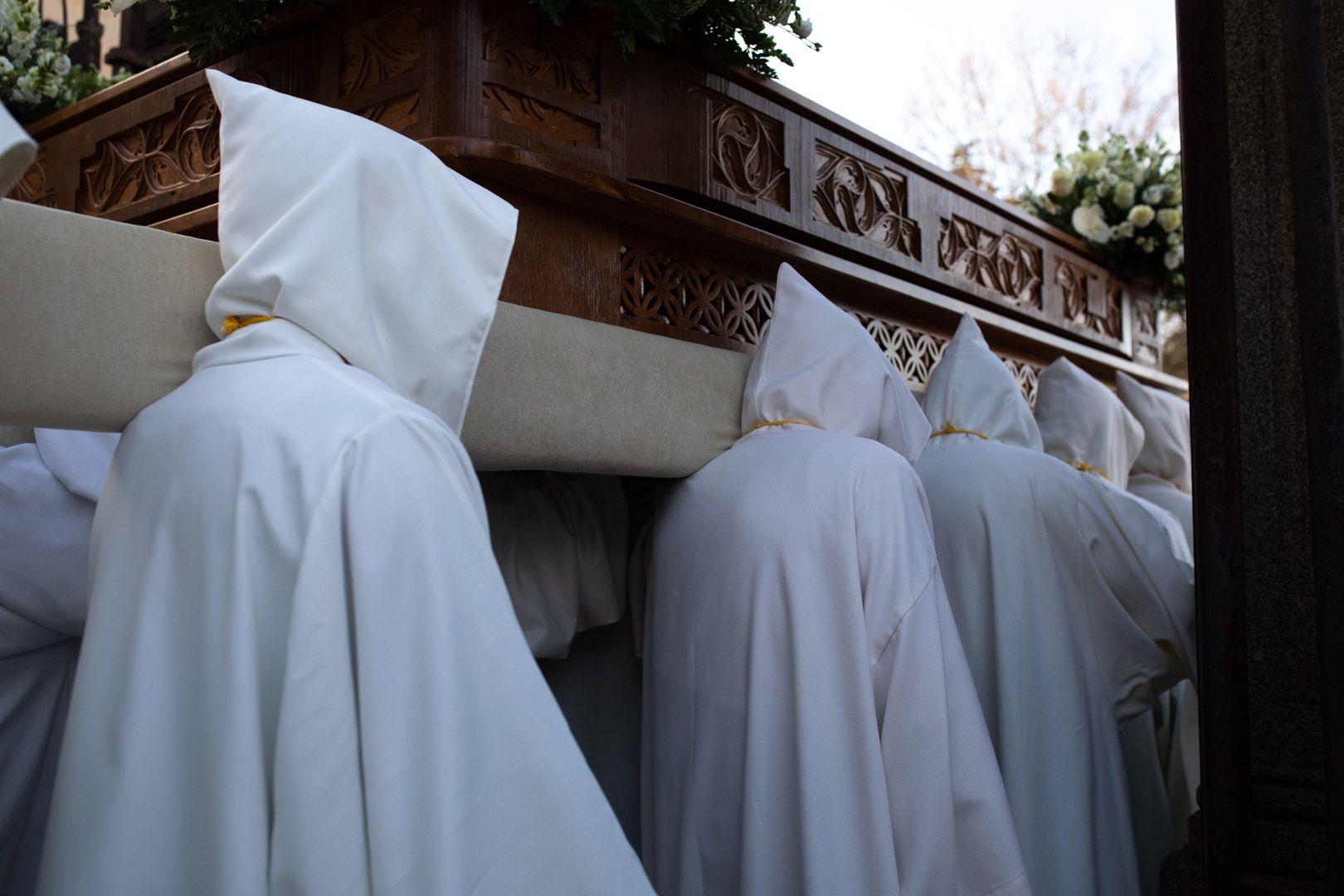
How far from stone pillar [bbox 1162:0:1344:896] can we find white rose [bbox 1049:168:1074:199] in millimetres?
3398

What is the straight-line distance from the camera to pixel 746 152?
11.3 feet

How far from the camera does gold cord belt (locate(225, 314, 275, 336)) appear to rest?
1814 mm

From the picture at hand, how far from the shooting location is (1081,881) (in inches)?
129

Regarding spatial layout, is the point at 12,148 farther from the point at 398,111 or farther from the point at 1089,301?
the point at 1089,301

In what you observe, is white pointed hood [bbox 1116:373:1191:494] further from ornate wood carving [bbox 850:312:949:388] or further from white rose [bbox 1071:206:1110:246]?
ornate wood carving [bbox 850:312:949:388]

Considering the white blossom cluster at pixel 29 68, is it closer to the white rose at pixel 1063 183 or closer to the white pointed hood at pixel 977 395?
the white pointed hood at pixel 977 395

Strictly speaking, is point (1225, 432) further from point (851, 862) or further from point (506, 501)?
point (506, 501)

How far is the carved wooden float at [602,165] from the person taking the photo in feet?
8.84

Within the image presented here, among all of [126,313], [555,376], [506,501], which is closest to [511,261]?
[555,376]

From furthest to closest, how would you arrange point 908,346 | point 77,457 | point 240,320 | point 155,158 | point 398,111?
point 908,346 < point 155,158 < point 398,111 < point 77,457 < point 240,320

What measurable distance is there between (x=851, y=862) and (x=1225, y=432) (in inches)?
46.8

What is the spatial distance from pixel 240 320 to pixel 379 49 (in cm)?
122

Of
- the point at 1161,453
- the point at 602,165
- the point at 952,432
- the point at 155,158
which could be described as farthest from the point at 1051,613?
the point at 155,158

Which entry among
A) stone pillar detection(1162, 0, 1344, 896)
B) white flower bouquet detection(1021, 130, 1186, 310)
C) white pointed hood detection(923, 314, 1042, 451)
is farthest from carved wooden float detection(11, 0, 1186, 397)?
white flower bouquet detection(1021, 130, 1186, 310)
